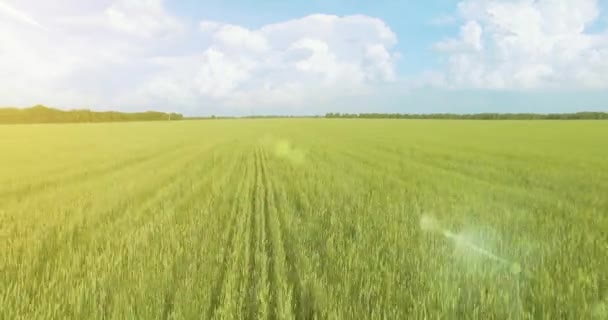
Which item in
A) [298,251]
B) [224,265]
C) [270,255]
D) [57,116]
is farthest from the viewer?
[57,116]

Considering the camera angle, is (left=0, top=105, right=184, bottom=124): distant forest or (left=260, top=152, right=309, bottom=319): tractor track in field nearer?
(left=260, top=152, right=309, bottom=319): tractor track in field

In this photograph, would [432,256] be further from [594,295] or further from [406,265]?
[594,295]

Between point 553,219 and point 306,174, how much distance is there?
6359 millimetres

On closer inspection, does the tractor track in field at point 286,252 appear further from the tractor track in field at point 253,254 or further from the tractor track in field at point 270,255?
the tractor track in field at point 253,254

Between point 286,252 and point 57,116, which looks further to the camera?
point 57,116

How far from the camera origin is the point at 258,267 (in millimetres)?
4305

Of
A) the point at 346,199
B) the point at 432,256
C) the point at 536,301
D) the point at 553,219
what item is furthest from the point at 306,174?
the point at 536,301

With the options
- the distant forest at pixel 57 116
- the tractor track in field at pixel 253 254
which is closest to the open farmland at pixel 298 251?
the tractor track in field at pixel 253 254

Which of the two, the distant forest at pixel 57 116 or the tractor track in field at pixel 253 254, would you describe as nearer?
the tractor track in field at pixel 253 254

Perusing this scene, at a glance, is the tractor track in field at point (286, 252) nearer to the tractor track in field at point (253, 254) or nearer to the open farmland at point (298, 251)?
A: the open farmland at point (298, 251)

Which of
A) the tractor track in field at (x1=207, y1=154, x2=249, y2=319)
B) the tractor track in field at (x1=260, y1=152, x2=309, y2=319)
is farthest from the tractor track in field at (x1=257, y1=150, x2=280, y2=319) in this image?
the tractor track in field at (x1=207, y1=154, x2=249, y2=319)

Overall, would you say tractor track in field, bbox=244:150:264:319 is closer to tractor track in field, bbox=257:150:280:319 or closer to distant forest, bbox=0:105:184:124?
tractor track in field, bbox=257:150:280:319

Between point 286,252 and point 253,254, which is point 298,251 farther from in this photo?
point 253,254

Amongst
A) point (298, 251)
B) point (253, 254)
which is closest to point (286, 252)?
point (298, 251)
